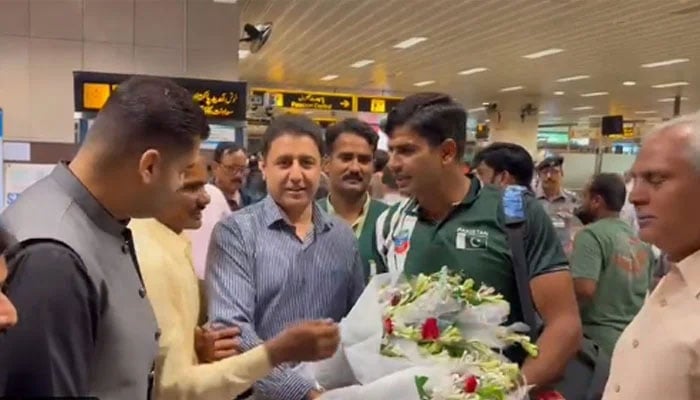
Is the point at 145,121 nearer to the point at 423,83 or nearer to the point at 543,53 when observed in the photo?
the point at 543,53

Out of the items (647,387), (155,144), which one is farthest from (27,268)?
(647,387)

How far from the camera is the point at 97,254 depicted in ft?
4.23

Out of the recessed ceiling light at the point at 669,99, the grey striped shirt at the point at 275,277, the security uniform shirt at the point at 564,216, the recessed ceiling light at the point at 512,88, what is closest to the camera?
the grey striped shirt at the point at 275,277

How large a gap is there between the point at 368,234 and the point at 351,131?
70 cm

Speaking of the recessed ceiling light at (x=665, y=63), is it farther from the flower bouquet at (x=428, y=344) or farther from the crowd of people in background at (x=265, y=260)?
the flower bouquet at (x=428, y=344)

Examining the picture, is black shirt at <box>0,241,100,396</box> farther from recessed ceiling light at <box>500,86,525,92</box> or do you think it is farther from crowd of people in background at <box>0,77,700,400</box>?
recessed ceiling light at <box>500,86,525,92</box>

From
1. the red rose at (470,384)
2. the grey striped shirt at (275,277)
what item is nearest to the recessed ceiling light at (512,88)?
the grey striped shirt at (275,277)

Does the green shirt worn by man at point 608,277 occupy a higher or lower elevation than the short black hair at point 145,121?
lower

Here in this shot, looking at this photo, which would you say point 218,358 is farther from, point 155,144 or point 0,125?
point 0,125

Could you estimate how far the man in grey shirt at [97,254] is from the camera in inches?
45.6

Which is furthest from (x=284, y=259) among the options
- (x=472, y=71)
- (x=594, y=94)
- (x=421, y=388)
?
(x=594, y=94)

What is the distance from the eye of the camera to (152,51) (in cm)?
770

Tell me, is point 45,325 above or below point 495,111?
below

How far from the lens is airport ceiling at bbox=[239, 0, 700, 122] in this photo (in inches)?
358
